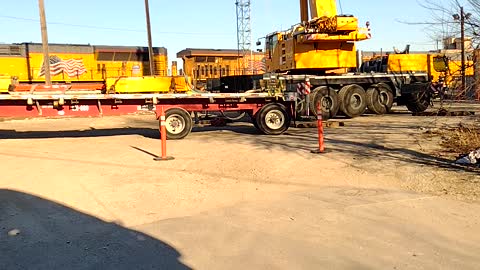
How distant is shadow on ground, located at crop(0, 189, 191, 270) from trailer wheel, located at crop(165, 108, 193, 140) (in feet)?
26.7

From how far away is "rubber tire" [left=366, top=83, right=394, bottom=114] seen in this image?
68.7 feet

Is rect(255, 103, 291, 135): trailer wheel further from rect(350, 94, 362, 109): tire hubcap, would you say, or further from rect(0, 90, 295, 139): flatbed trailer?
rect(350, 94, 362, 109): tire hubcap

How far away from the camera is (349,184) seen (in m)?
7.93

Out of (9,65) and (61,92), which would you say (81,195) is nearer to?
(61,92)

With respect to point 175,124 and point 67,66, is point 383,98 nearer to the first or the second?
point 175,124

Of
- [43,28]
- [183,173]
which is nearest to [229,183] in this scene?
[183,173]

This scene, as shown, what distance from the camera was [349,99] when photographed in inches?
798

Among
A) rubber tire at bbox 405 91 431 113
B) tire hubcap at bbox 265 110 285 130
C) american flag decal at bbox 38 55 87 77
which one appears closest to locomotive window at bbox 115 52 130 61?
american flag decal at bbox 38 55 87 77

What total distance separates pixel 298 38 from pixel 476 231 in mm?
14786

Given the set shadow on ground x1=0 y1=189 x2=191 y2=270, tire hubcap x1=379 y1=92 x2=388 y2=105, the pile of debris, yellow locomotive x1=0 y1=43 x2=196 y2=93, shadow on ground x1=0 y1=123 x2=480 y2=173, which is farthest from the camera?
yellow locomotive x1=0 y1=43 x2=196 y2=93

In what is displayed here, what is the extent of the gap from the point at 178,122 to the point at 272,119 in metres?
3.13

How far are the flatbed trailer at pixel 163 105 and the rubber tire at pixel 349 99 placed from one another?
4699 mm

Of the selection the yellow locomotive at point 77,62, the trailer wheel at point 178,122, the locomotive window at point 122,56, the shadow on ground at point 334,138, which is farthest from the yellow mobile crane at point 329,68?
the locomotive window at point 122,56

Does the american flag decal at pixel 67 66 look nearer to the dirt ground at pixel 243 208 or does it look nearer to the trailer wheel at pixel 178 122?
the trailer wheel at pixel 178 122
